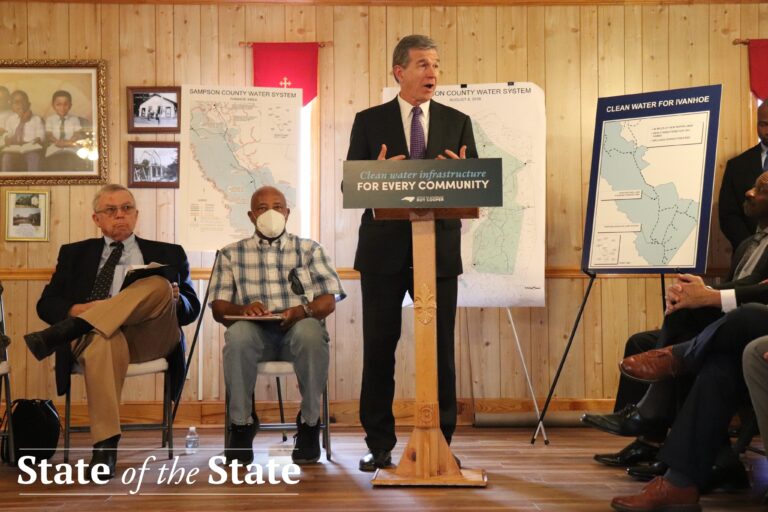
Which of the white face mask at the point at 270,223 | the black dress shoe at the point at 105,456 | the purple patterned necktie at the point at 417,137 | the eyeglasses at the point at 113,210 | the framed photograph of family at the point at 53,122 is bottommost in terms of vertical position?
the black dress shoe at the point at 105,456

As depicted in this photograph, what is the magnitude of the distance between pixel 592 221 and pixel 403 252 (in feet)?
4.55

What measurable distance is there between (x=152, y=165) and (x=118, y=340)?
1.78m

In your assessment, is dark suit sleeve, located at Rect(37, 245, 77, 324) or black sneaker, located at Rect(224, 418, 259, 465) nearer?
black sneaker, located at Rect(224, 418, 259, 465)

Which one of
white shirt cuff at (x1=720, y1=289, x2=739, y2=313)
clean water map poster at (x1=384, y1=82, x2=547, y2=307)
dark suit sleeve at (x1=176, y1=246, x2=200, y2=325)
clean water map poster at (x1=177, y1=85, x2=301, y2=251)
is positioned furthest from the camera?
clean water map poster at (x1=384, y1=82, x2=547, y2=307)

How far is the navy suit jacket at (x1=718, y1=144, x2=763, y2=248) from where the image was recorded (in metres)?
4.69

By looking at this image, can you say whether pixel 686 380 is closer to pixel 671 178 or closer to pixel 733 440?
pixel 671 178

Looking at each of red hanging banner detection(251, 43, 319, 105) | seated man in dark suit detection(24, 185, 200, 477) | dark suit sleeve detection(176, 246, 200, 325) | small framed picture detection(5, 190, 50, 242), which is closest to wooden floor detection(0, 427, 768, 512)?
seated man in dark suit detection(24, 185, 200, 477)

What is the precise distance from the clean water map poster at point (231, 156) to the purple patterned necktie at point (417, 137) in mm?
1256

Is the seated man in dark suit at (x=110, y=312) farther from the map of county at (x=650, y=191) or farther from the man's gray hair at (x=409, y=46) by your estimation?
the map of county at (x=650, y=191)

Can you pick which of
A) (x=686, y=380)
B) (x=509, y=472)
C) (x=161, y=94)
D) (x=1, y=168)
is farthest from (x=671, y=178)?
(x=1, y=168)

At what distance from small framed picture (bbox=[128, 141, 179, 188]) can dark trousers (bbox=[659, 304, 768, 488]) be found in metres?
3.33

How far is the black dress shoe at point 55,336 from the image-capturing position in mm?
3340

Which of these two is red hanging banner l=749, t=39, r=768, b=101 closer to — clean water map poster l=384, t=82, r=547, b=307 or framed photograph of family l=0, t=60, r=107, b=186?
clean water map poster l=384, t=82, r=547, b=307

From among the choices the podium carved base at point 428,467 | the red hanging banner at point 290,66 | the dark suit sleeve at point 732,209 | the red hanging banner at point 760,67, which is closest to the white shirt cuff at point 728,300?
the podium carved base at point 428,467
